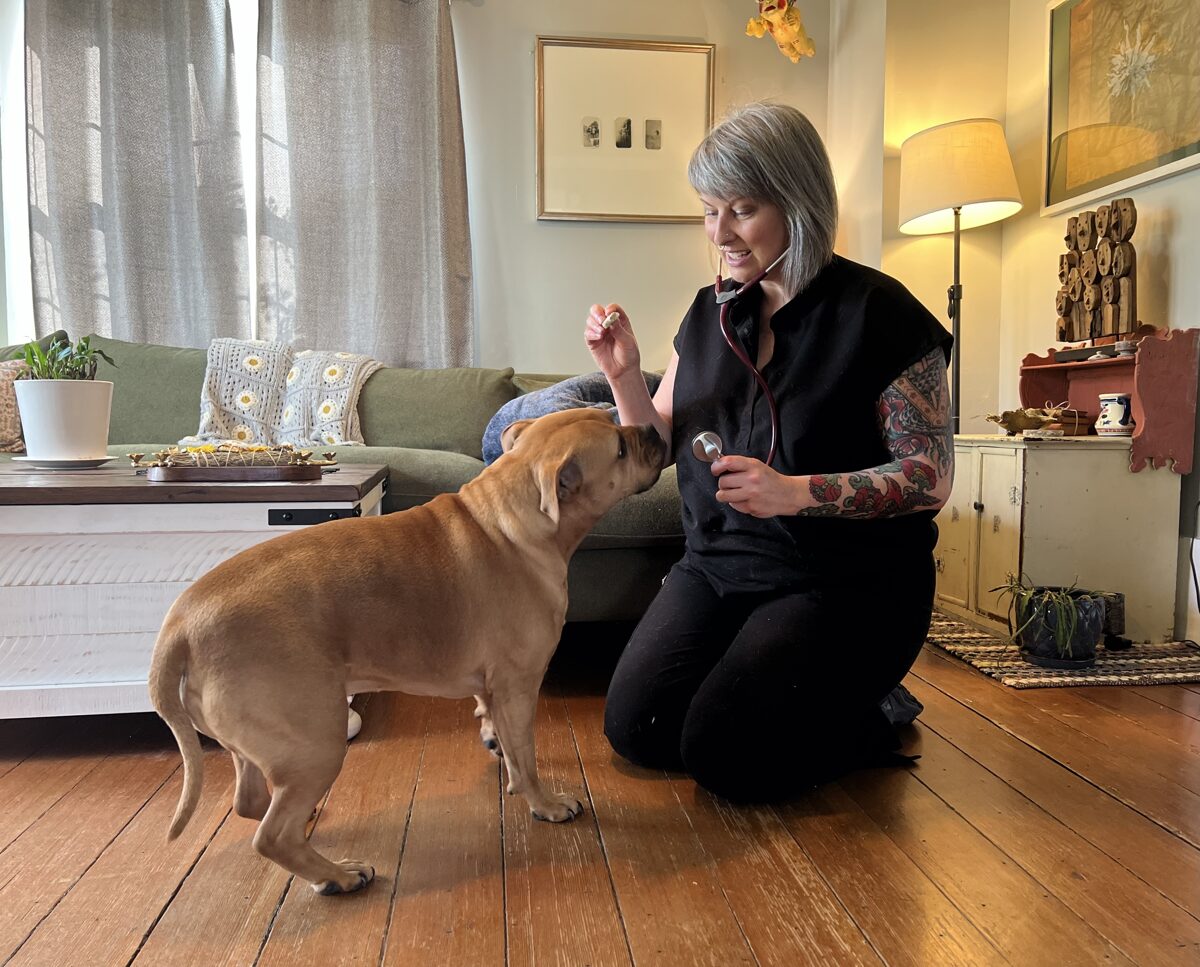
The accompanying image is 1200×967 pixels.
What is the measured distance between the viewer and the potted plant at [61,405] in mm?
2127

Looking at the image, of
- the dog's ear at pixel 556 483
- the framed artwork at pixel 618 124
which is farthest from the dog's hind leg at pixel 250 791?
the framed artwork at pixel 618 124

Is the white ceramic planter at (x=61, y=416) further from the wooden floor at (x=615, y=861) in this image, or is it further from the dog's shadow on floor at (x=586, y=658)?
the dog's shadow on floor at (x=586, y=658)

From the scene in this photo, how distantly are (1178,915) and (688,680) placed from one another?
0.87 metres

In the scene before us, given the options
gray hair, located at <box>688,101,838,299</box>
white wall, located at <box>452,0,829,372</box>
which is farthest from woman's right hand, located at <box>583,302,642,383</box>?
white wall, located at <box>452,0,829,372</box>

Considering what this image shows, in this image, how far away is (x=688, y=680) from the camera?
1788 millimetres

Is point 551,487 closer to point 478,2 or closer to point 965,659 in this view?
point 965,659

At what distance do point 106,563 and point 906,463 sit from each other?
1638mm

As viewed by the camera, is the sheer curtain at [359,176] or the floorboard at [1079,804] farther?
the sheer curtain at [359,176]

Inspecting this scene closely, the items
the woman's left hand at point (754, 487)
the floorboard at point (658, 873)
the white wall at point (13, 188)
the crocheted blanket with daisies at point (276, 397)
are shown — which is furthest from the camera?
the white wall at point (13, 188)

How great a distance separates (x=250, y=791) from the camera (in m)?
1.38

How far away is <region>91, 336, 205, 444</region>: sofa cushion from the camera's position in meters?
3.29

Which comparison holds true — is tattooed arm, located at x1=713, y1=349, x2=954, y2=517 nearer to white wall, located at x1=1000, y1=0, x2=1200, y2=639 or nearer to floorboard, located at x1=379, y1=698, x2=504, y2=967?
floorboard, located at x1=379, y1=698, x2=504, y2=967

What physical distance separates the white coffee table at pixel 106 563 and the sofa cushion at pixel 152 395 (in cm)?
145

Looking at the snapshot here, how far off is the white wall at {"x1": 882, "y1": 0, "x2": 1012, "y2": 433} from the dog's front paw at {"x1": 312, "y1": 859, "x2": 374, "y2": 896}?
10.4 feet
